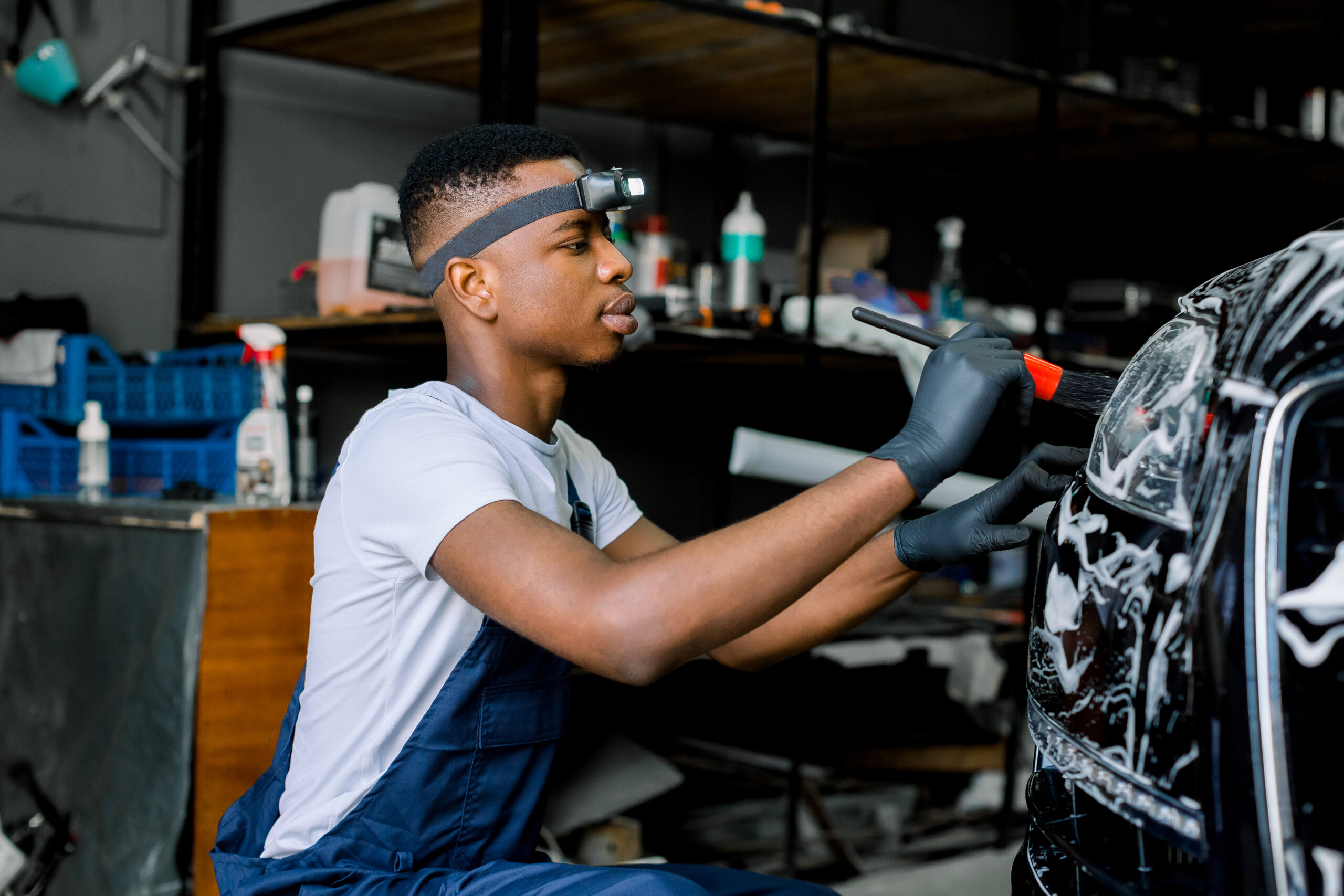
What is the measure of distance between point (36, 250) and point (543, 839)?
1.81 meters

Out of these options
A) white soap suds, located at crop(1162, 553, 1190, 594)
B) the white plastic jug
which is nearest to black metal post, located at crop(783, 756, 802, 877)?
the white plastic jug

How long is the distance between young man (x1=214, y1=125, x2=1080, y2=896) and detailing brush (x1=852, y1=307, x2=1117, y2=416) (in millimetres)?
33

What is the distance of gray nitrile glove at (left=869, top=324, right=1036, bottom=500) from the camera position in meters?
1.08

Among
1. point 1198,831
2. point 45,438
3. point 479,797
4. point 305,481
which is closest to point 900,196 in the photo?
point 305,481

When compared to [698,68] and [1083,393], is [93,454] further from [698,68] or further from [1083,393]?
[1083,393]

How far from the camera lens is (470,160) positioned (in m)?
1.39

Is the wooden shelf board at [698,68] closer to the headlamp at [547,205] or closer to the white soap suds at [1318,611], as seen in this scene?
the headlamp at [547,205]

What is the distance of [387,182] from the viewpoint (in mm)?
3145

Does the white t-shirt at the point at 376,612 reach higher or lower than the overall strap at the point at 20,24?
lower

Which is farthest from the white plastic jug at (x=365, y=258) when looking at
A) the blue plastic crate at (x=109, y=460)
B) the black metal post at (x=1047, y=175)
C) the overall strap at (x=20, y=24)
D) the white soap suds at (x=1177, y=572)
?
the white soap suds at (x=1177, y=572)

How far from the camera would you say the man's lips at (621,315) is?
1385 millimetres

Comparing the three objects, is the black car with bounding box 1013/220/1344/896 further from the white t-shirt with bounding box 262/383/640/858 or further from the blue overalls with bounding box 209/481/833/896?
the white t-shirt with bounding box 262/383/640/858

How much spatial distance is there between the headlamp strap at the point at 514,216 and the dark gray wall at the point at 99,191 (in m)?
1.86

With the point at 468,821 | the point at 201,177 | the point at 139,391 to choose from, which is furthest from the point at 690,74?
the point at 468,821
